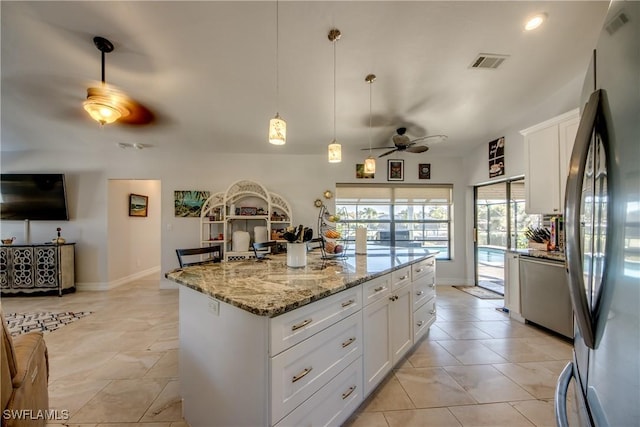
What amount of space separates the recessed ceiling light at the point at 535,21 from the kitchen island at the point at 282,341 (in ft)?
8.45

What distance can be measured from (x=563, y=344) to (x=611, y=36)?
3403mm

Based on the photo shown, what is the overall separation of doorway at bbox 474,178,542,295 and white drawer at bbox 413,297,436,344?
1871 mm

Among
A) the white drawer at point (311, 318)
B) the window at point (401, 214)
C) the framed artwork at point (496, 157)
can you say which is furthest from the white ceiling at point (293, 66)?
the white drawer at point (311, 318)

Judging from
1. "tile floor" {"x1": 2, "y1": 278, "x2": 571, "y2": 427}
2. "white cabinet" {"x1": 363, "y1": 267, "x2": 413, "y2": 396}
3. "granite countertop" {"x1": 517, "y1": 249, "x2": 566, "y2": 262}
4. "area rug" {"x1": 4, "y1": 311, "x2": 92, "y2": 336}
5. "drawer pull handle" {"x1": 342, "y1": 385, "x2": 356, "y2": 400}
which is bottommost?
"tile floor" {"x1": 2, "y1": 278, "x2": 571, "y2": 427}

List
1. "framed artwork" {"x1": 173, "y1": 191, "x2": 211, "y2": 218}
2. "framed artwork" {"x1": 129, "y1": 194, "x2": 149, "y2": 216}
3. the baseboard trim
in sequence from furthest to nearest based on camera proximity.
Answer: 1. "framed artwork" {"x1": 129, "y1": 194, "x2": 149, "y2": 216}
2. "framed artwork" {"x1": 173, "y1": 191, "x2": 211, "y2": 218}
3. the baseboard trim

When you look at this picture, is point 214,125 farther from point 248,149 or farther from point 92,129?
point 92,129

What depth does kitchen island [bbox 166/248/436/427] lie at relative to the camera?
116 cm

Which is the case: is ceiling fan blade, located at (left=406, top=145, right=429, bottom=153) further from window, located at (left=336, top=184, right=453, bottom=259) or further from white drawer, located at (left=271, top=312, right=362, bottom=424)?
white drawer, located at (left=271, top=312, right=362, bottom=424)

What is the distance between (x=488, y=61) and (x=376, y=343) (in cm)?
311

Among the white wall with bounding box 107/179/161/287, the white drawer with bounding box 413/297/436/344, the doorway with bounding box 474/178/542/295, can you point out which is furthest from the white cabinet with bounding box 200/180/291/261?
the doorway with bounding box 474/178/542/295

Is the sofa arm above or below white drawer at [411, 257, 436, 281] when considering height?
below

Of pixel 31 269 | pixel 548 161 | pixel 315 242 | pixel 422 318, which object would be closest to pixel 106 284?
pixel 31 269

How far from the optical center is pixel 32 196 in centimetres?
466

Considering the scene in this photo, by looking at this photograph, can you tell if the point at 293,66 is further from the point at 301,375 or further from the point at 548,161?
the point at 548,161
